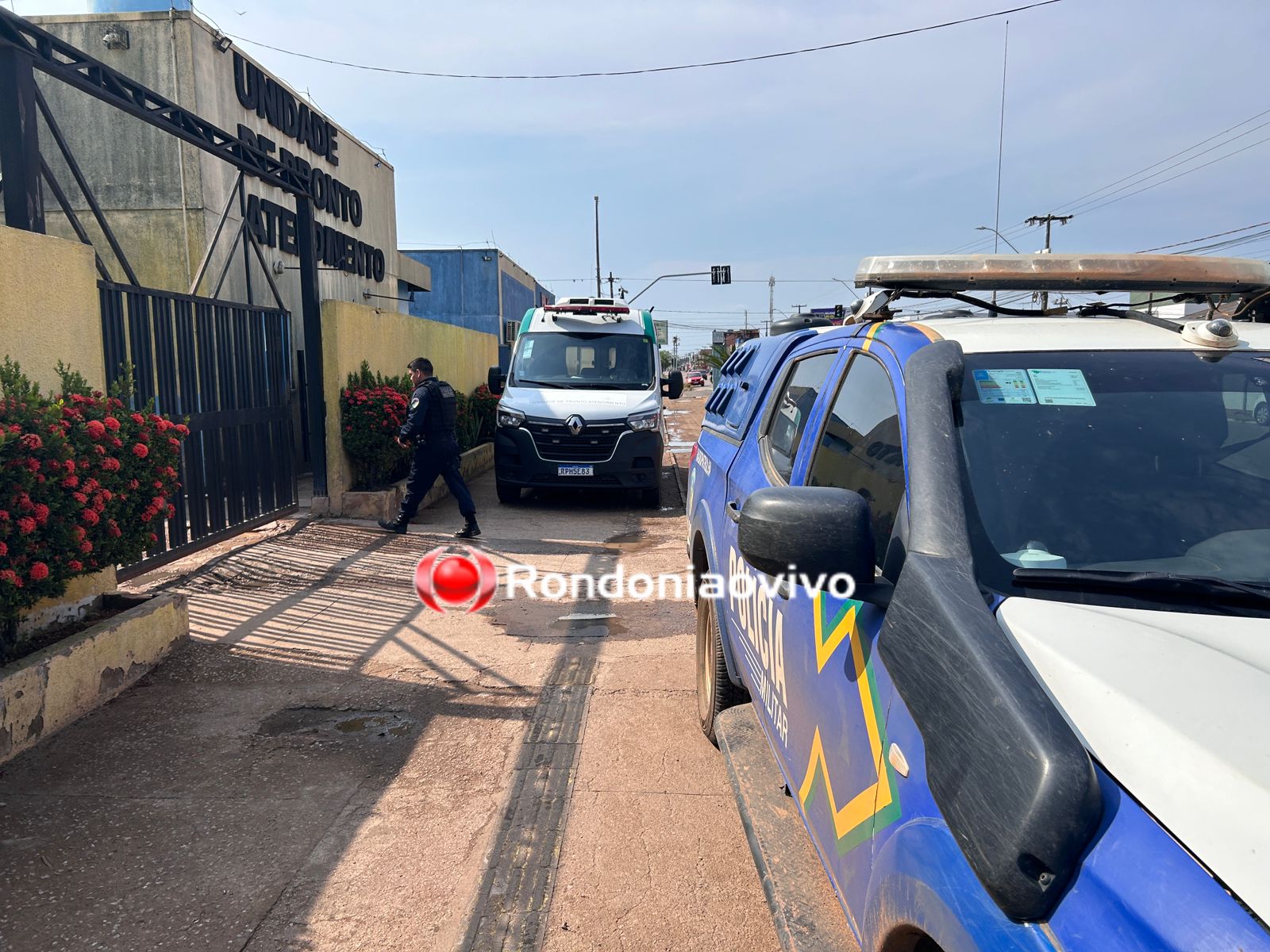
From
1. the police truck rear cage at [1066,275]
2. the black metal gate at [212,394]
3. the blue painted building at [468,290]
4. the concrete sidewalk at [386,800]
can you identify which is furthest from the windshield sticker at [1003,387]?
the blue painted building at [468,290]

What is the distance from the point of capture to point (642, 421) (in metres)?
10.8

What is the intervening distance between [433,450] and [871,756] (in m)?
7.86

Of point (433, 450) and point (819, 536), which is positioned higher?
point (819, 536)

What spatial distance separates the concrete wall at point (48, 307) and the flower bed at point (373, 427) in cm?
426

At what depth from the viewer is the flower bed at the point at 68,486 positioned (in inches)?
156

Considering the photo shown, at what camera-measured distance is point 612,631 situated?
20.2ft

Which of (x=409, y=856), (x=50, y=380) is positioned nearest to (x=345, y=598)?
(x=50, y=380)

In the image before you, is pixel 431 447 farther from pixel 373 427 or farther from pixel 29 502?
pixel 29 502

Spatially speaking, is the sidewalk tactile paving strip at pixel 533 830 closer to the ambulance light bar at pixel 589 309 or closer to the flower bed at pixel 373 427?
the flower bed at pixel 373 427

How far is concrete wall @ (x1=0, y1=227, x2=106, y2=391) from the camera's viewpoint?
4492 millimetres

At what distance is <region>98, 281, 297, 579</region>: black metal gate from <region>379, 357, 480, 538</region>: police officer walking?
3.65 ft

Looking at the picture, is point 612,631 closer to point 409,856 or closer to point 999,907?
point 409,856

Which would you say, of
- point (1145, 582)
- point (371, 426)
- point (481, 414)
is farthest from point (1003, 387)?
point (481, 414)

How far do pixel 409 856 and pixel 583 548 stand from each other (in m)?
5.60
